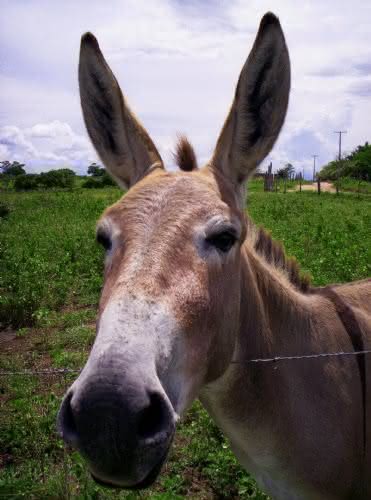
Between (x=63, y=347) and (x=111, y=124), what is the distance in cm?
473

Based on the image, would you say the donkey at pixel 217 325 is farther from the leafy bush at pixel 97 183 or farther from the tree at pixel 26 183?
the leafy bush at pixel 97 183

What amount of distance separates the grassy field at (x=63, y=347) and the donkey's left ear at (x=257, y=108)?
8.30 feet

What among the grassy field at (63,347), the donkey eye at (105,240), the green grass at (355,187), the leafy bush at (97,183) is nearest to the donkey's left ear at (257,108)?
the donkey eye at (105,240)

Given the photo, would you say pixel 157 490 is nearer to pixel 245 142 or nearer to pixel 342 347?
pixel 342 347

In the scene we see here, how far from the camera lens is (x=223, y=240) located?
238cm

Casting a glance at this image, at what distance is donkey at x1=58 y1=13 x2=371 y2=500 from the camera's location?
5.55ft

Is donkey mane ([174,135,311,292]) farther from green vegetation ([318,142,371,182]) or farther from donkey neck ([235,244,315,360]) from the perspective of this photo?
green vegetation ([318,142,371,182])

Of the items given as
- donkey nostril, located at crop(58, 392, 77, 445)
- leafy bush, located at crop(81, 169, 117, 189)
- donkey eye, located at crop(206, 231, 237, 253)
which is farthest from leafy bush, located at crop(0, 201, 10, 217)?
leafy bush, located at crop(81, 169, 117, 189)

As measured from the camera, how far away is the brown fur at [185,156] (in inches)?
119

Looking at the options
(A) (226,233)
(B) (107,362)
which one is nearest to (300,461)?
(A) (226,233)

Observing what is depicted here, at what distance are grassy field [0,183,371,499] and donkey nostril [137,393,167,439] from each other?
7.21 feet

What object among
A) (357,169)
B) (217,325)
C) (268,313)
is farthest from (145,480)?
(357,169)

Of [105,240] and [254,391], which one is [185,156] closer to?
[105,240]

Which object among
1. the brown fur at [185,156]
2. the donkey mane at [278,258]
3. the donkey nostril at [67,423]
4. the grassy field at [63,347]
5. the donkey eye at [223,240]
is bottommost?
the grassy field at [63,347]
